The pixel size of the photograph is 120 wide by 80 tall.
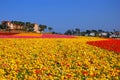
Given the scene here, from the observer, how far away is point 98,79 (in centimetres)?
1127

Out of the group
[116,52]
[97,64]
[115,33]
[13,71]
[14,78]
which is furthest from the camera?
[115,33]

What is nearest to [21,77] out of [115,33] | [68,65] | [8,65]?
[8,65]

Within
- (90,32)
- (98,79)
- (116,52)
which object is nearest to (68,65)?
(98,79)

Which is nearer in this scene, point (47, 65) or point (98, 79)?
point (98, 79)

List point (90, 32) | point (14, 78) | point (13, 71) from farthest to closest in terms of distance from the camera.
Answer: point (90, 32) < point (13, 71) < point (14, 78)

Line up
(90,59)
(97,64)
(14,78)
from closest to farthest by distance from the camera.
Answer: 1. (14,78)
2. (97,64)
3. (90,59)

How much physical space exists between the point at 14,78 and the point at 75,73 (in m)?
2.59

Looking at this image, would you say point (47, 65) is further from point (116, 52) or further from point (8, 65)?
point (116, 52)

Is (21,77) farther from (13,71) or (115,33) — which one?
(115,33)

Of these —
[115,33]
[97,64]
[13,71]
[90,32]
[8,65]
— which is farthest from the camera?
[90,32]

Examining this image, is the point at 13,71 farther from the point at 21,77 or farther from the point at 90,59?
the point at 90,59

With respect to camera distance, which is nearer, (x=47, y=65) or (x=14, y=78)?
(x=14, y=78)

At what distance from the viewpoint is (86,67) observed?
13883 mm

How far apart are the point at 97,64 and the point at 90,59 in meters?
1.92
